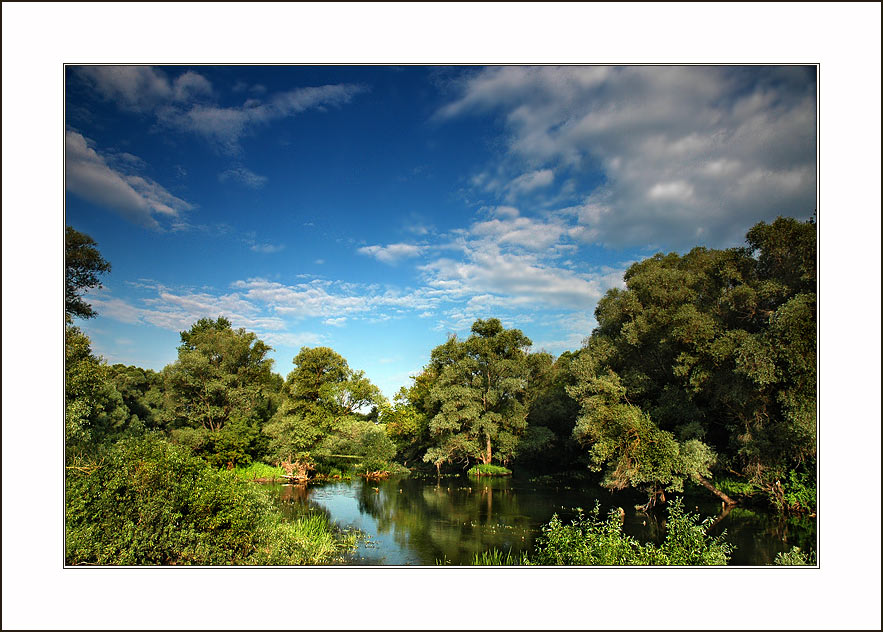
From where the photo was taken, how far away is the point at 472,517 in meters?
11.6

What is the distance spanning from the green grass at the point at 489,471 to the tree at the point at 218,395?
10497 mm

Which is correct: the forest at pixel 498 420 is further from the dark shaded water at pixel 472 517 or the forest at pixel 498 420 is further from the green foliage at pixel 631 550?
the dark shaded water at pixel 472 517

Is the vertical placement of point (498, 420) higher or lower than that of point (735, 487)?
lower

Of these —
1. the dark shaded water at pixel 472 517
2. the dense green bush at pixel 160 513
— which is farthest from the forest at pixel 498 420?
the dark shaded water at pixel 472 517

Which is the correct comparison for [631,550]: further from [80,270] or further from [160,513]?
[80,270]

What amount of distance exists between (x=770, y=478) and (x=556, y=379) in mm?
12852

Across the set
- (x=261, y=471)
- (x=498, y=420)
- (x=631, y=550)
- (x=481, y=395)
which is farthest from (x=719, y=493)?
(x=261, y=471)

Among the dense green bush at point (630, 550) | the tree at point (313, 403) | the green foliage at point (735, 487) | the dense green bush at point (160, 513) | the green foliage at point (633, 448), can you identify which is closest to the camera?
the dense green bush at point (160, 513)

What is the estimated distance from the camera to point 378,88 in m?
6.80

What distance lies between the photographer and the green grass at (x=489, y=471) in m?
21.2

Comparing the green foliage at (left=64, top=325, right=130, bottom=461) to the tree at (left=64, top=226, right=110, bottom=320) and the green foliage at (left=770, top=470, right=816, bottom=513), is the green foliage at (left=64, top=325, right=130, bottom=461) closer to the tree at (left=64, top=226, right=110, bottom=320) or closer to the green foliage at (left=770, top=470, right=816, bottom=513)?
the tree at (left=64, top=226, right=110, bottom=320)

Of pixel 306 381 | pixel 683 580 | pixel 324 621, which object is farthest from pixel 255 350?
pixel 683 580

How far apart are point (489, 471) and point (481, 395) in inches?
152
